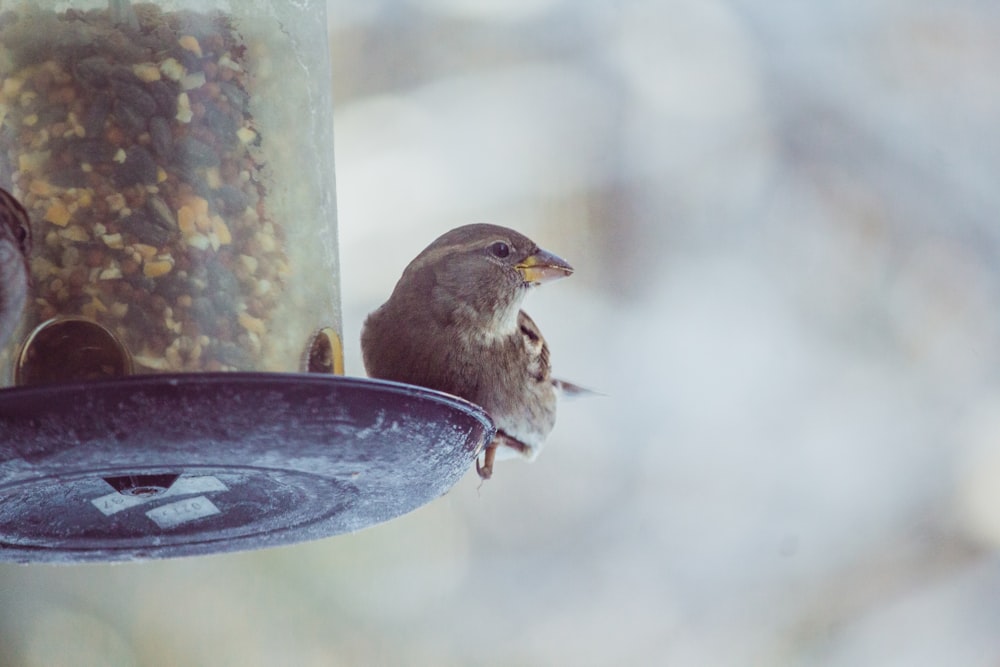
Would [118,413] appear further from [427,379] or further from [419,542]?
[419,542]

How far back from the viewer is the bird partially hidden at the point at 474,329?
2.91 metres

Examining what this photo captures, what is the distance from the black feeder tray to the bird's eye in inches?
22.7

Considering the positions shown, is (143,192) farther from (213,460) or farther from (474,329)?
(474,329)

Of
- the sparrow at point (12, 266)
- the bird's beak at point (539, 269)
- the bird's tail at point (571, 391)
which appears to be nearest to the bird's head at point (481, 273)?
the bird's beak at point (539, 269)

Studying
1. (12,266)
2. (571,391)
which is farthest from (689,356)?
(12,266)

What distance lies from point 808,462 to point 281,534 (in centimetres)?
313

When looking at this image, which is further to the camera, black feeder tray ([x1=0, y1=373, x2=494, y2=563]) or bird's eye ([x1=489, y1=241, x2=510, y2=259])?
bird's eye ([x1=489, y1=241, x2=510, y2=259])

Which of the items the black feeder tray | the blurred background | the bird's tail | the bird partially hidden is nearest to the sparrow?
the black feeder tray

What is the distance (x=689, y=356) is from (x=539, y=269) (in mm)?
2296

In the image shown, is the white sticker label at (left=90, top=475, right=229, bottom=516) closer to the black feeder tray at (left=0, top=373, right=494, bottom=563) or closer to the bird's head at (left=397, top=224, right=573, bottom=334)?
the black feeder tray at (left=0, top=373, right=494, bottom=563)

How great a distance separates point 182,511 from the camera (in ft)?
8.16

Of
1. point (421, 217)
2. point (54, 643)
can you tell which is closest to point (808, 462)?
point (421, 217)

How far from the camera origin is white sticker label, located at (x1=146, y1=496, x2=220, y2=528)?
97.0 inches

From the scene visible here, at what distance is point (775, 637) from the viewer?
518 cm
